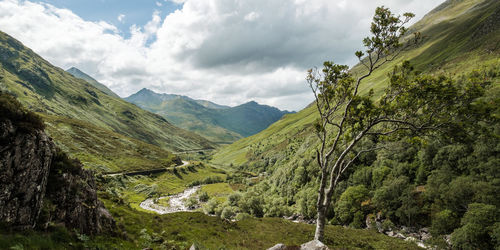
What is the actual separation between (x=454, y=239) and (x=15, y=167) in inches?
2584

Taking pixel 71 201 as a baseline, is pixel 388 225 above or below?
below

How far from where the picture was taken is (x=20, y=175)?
1343 cm

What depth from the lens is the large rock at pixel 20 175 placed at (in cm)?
1241

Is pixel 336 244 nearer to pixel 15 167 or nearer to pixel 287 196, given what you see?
pixel 15 167

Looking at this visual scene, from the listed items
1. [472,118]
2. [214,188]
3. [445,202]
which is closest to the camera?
[472,118]

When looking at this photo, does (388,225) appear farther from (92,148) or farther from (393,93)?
(92,148)

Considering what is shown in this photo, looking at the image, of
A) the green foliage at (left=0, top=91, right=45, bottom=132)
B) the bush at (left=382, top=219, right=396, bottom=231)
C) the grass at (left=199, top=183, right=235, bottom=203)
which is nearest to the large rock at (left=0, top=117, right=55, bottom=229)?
the green foliage at (left=0, top=91, right=45, bottom=132)

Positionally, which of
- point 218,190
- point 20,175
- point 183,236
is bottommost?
point 218,190

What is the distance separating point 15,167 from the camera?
13.2 meters

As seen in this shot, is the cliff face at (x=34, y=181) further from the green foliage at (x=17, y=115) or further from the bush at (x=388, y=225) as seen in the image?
the bush at (x=388, y=225)

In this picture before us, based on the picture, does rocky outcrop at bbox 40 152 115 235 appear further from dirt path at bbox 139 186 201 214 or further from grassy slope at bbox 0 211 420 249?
dirt path at bbox 139 186 201 214

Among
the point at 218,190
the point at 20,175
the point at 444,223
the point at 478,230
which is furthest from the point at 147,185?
the point at 478,230

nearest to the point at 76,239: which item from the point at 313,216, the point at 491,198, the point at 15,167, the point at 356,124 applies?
the point at 15,167

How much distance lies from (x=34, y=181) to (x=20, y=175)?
1.08 m
